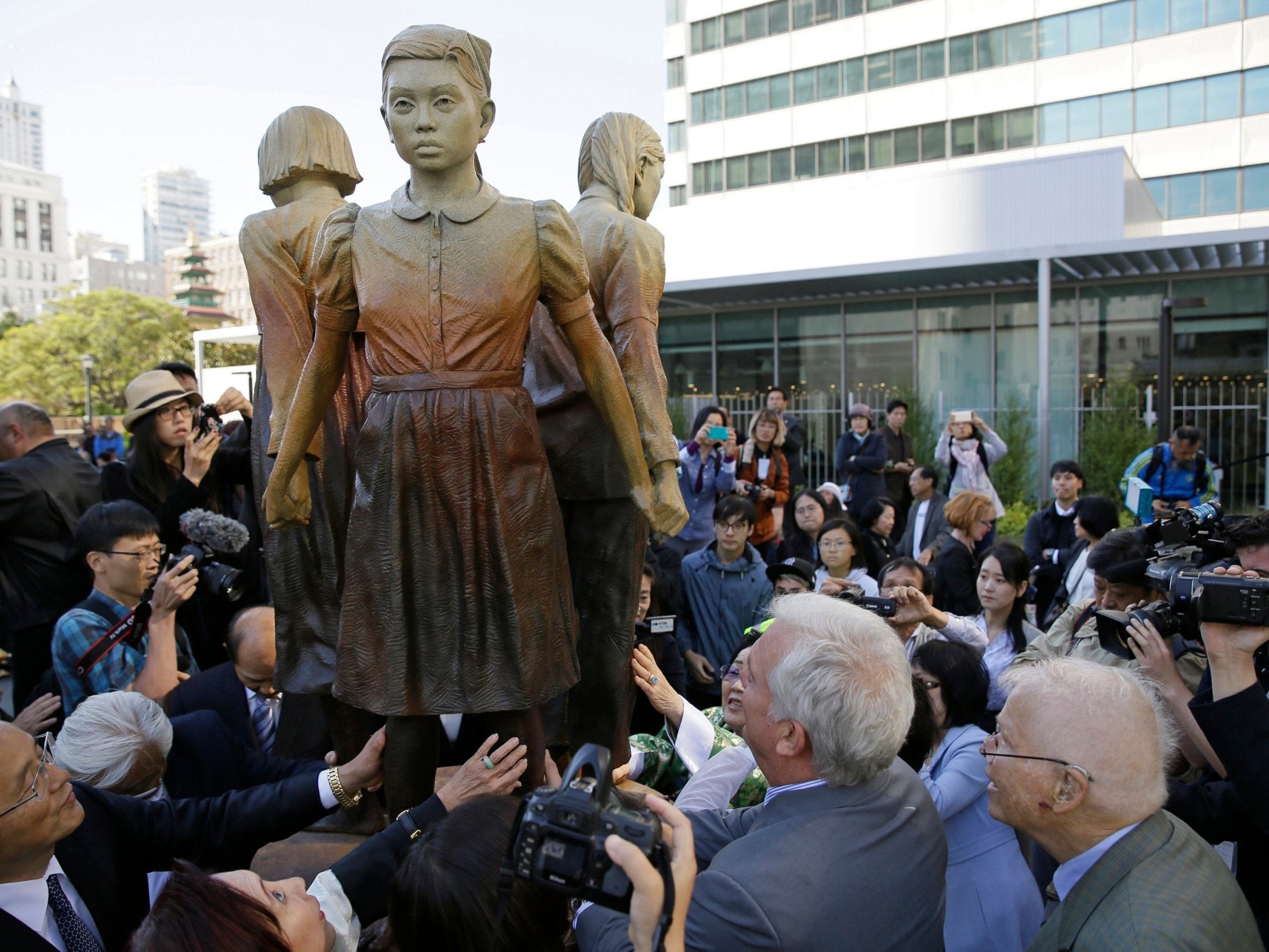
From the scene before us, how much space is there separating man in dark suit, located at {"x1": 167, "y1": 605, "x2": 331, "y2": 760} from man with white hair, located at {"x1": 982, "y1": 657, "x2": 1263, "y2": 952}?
234 cm

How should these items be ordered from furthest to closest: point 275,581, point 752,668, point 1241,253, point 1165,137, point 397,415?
1. point 1165,137
2. point 1241,253
3. point 275,581
4. point 397,415
5. point 752,668

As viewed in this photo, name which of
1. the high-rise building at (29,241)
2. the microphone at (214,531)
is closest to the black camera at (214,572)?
the microphone at (214,531)

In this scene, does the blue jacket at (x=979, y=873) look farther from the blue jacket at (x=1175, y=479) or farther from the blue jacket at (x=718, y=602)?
the blue jacket at (x=1175, y=479)

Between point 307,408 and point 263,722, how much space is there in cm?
164

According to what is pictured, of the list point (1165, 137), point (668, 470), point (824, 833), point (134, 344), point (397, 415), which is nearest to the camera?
point (824, 833)

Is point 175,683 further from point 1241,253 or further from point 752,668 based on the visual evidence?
point 1241,253

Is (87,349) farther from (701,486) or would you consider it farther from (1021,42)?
(701,486)

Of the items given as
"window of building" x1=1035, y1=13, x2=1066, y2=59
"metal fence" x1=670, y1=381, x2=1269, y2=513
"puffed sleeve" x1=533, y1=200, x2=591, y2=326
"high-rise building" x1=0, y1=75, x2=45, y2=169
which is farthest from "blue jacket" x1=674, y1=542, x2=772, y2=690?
"high-rise building" x1=0, y1=75, x2=45, y2=169

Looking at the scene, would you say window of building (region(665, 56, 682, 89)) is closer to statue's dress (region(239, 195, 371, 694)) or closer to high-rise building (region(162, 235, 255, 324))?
statue's dress (region(239, 195, 371, 694))

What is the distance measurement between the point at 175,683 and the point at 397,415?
1760mm

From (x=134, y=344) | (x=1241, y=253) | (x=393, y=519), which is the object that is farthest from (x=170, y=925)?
(x=134, y=344)

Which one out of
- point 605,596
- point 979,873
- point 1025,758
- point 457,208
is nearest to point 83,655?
point 605,596

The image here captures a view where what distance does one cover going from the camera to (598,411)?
2.99 meters

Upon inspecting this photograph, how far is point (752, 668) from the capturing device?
2.15 metres
